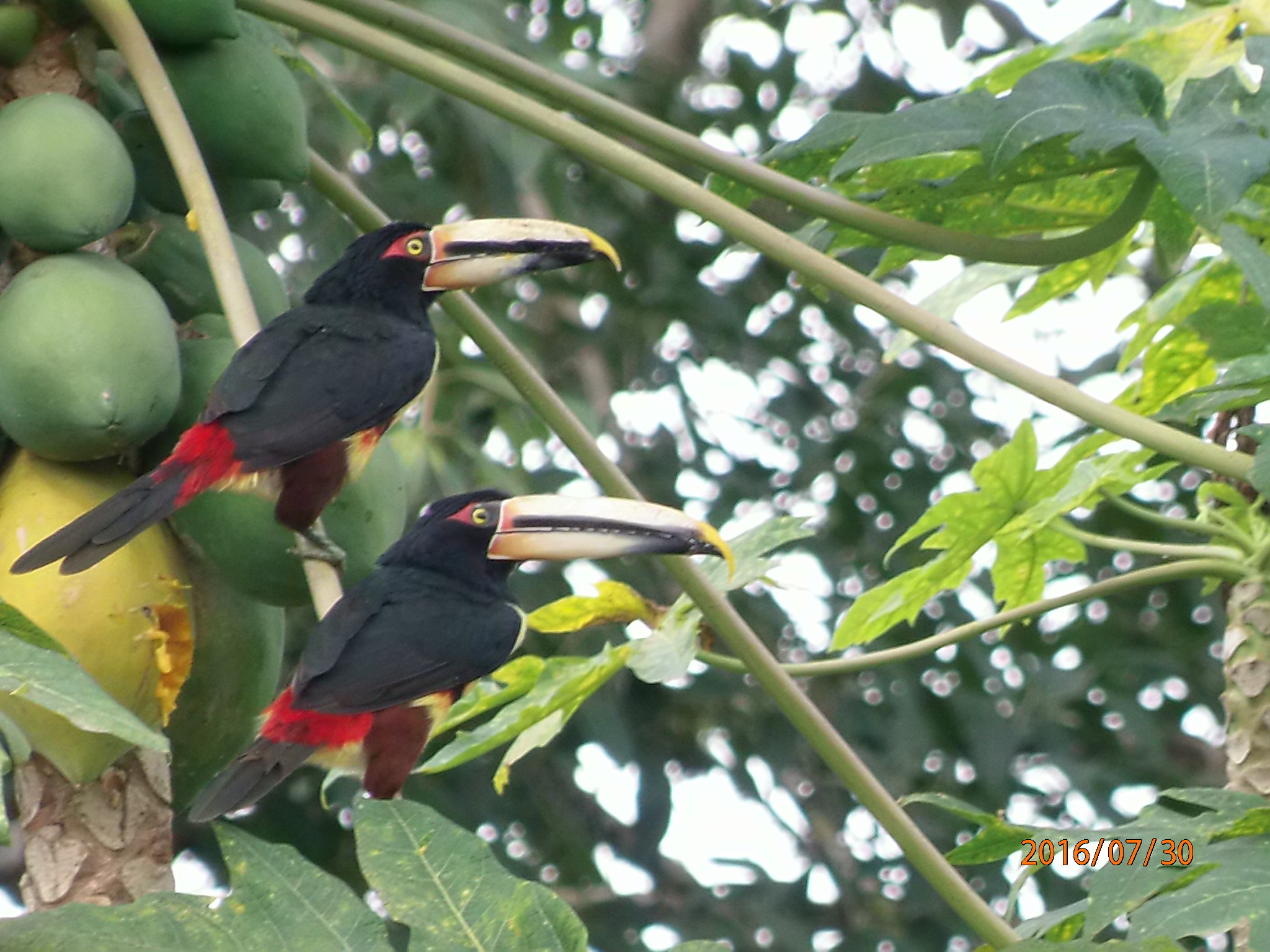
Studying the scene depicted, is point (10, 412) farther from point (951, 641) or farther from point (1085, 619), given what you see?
point (1085, 619)

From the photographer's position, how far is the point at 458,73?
4.65 ft

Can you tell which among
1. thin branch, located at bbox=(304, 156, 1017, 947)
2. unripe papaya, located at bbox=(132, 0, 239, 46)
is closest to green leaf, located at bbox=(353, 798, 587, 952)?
thin branch, located at bbox=(304, 156, 1017, 947)

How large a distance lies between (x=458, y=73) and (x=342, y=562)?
45 cm

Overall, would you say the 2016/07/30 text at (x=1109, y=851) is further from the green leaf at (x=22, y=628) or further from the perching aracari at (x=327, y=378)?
the green leaf at (x=22, y=628)

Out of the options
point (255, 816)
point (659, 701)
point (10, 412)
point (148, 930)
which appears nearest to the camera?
point (148, 930)

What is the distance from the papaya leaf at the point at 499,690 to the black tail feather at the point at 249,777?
282mm

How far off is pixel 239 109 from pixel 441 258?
27 centimetres

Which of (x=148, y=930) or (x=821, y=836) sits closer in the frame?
(x=148, y=930)

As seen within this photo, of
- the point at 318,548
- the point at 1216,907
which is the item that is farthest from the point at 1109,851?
the point at 318,548

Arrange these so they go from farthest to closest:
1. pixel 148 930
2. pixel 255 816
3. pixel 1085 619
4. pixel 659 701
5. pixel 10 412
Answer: pixel 1085 619, pixel 659 701, pixel 255 816, pixel 10 412, pixel 148 930

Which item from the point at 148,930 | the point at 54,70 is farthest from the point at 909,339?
the point at 148,930

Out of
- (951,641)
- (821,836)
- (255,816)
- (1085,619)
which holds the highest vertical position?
(951,641)

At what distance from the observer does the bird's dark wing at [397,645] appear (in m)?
1.45

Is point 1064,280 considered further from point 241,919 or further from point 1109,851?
point 241,919
